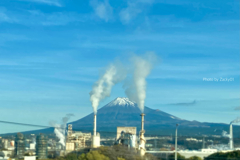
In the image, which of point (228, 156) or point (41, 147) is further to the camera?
point (41, 147)

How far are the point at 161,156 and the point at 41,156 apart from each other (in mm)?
23436

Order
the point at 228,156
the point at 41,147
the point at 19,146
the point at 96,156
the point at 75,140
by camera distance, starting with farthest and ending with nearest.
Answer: the point at 75,140 < the point at 19,146 < the point at 41,147 < the point at 228,156 < the point at 96,156

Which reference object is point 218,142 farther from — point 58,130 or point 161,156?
point 161,156

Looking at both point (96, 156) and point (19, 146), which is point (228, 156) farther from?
point (19, 146)

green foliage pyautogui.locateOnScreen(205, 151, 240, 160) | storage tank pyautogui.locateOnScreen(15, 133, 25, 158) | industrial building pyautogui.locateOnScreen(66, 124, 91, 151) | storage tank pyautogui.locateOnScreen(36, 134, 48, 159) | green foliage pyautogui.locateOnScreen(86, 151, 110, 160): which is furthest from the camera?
industrial building pyautogui.locateOnScreen(66, 124, 91, 151)

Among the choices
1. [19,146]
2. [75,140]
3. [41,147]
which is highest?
[75,140]

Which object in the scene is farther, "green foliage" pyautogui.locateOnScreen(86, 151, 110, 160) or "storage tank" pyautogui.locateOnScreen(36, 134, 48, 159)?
"storage tank" pyautogui.locateOnScreen(36, 134, 48, 159)

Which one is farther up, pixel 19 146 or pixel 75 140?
pixel 75 140

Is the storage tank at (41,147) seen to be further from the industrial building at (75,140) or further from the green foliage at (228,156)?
the green foliage at (228,156)

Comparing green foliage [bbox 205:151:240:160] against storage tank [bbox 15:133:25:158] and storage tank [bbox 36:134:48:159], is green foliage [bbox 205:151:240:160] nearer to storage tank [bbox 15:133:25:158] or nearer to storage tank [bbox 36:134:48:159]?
storage tank [bbox 36:134:48:159]

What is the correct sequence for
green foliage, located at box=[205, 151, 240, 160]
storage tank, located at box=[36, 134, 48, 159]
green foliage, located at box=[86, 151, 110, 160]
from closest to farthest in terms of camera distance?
green foliage, located at box=[86, 151, 110, 160] → green foliage, located at box=[205, 151, 240, 160] → storage tank, located at box=[36, 134, 48, 159]

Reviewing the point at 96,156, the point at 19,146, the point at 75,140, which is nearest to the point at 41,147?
the point at 19,146

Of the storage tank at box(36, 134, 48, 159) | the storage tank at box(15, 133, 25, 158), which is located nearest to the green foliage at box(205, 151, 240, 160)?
the storage tank at box(36, 134, 48, 159)

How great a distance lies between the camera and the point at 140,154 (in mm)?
65500
